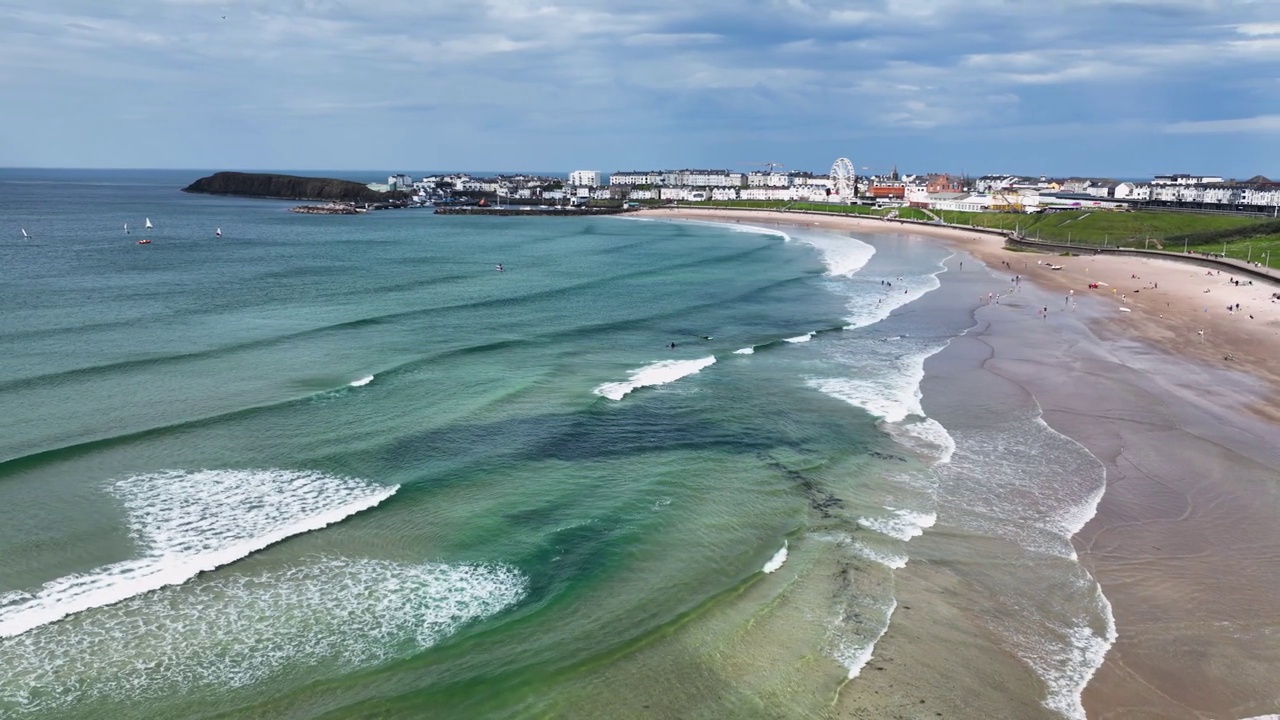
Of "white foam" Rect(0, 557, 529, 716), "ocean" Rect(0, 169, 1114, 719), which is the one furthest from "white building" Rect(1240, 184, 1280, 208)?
"white foam" Rect(0, 557, 529, 716)

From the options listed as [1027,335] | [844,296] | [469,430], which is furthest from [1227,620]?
[844,296]

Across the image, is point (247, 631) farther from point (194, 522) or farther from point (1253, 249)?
point (1253, 249)

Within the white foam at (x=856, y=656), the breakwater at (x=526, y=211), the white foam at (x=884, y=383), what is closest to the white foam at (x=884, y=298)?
the white foam at (x=884, y=383)

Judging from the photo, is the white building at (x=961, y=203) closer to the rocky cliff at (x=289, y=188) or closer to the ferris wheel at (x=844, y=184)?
the ferris wheel at (x=844, y=184)

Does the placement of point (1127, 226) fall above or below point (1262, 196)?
below

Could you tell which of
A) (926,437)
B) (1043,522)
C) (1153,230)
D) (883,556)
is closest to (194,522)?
(883,556)

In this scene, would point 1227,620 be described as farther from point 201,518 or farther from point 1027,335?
point 1027,335

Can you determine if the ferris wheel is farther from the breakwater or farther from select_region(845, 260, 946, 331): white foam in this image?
select_region(845, 260, 946, 331): white foam
